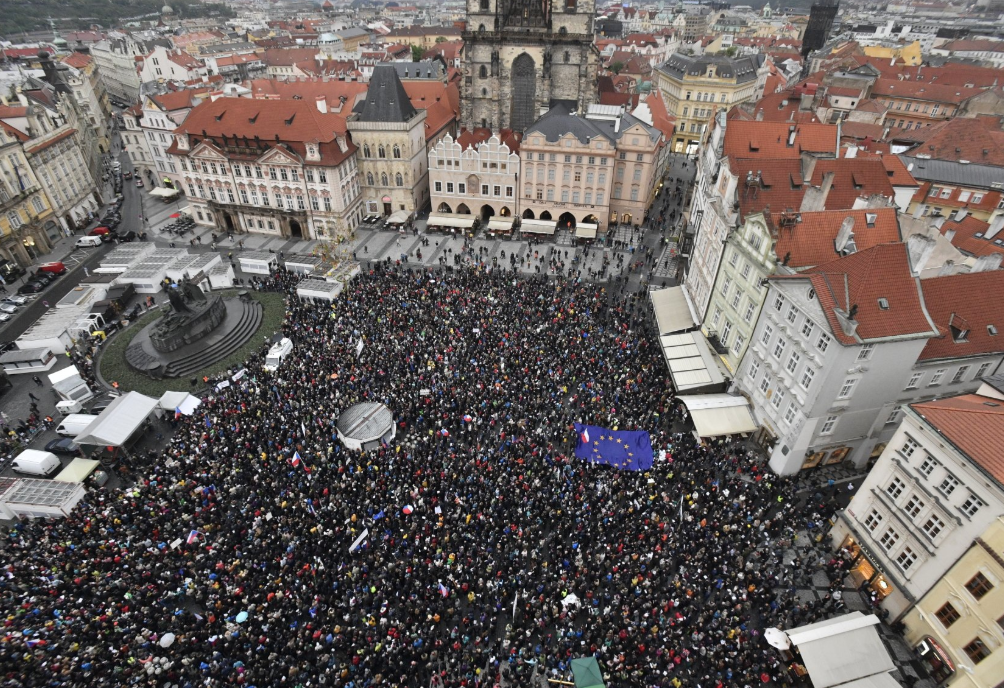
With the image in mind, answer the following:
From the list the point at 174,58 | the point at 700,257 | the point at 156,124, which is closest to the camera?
the point at 700,257

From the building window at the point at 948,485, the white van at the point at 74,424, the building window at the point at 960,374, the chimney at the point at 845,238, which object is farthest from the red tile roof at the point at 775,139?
the white van at the point at 74,424

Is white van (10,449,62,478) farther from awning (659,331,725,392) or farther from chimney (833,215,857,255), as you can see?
chimney (833,215,857,255)

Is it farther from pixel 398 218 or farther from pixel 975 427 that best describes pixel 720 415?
pixel 398 218

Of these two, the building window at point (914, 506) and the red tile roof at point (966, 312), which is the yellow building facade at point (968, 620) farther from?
the red tile roof at point (966, 312)

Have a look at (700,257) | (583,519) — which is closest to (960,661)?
(583,519)

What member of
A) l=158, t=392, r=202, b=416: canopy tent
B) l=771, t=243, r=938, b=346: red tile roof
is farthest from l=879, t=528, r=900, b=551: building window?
l=158, t=392, r=202, b=416: canopy tent

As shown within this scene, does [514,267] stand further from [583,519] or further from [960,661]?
[960,661]
